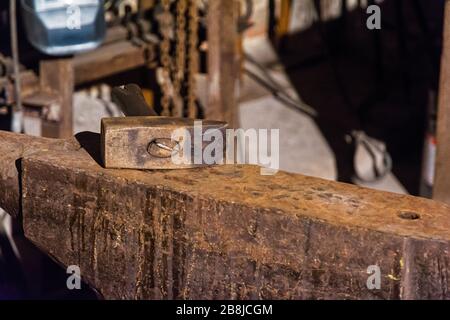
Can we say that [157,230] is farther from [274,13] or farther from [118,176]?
[274,13]

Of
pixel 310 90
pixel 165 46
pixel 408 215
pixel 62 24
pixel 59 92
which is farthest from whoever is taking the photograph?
pixel 310 90

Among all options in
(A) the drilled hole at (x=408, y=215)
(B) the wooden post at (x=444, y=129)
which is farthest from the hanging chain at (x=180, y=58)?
(A) the drilled hole at (x=408, y=215)

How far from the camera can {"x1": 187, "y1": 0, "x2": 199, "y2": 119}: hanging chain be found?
4.25 meters

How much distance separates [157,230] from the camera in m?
2.21

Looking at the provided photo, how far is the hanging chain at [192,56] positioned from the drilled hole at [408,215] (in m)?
2.32

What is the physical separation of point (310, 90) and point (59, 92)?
2.62 metres

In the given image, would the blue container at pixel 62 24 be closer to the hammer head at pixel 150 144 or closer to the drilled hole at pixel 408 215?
the hammer head at pixel 150 144

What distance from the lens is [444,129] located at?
13.0 ft

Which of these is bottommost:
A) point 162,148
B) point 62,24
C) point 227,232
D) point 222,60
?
point 227,232

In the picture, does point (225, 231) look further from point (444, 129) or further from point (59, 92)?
point (444, 129)

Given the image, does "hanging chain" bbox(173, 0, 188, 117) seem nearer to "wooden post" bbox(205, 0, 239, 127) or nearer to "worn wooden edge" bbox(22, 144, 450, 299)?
"wooden post" bbox(205, 0, 239, 127)

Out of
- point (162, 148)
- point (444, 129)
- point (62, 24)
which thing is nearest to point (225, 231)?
point (162, 148)

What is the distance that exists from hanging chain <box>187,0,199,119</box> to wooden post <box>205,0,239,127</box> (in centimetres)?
7
